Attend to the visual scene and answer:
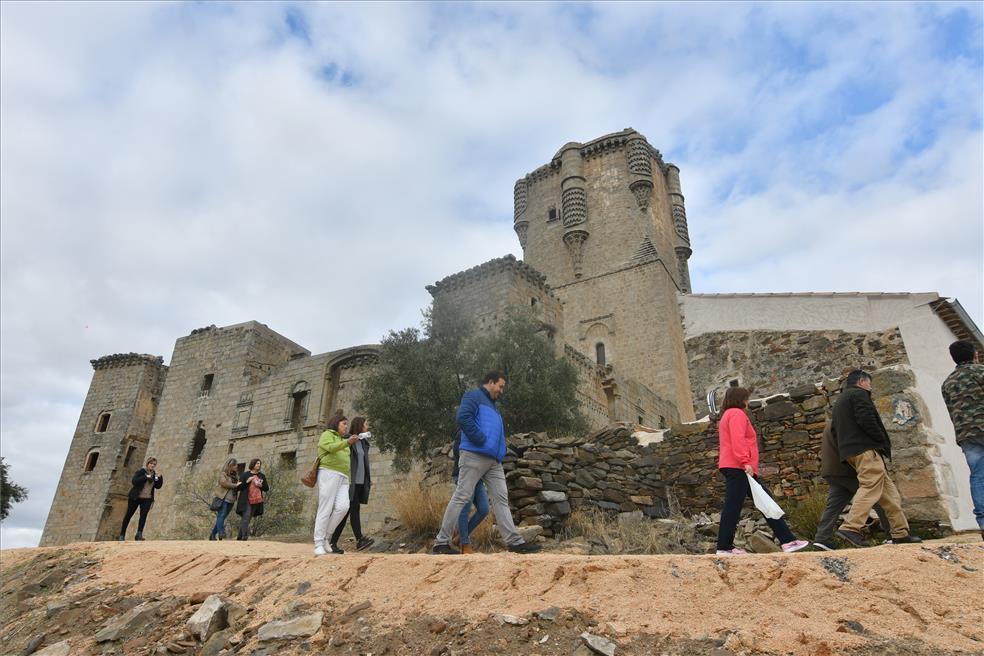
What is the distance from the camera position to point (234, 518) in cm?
1725

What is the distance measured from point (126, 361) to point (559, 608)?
32.7 meters

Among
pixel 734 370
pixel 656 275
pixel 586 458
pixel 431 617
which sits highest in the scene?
pixel 656 275

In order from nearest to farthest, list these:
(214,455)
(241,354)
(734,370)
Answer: (734,370) → (214,455) → (241,354)

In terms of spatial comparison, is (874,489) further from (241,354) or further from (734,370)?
(241,354)

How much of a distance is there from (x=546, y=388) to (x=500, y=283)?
4146 mm

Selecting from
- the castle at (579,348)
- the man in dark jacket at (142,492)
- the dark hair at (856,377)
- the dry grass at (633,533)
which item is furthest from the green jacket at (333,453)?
the castle at (579,348)

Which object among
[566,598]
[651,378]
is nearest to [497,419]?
[566,598]

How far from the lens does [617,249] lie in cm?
2739

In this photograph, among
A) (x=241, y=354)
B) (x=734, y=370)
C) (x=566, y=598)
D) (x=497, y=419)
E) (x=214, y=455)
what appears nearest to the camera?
(x=566, y=598)

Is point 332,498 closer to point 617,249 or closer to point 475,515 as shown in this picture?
point 475,515

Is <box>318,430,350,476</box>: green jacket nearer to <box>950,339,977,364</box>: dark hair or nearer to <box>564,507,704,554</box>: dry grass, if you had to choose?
<box>564,507,704,554</box>: dry grass

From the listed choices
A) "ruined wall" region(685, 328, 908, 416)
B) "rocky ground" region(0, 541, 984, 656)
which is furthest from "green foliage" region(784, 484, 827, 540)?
"ruined wall" region(685, 328, 908, 416)

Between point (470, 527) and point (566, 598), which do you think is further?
point (470, 527)

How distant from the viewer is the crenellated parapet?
100 feet
